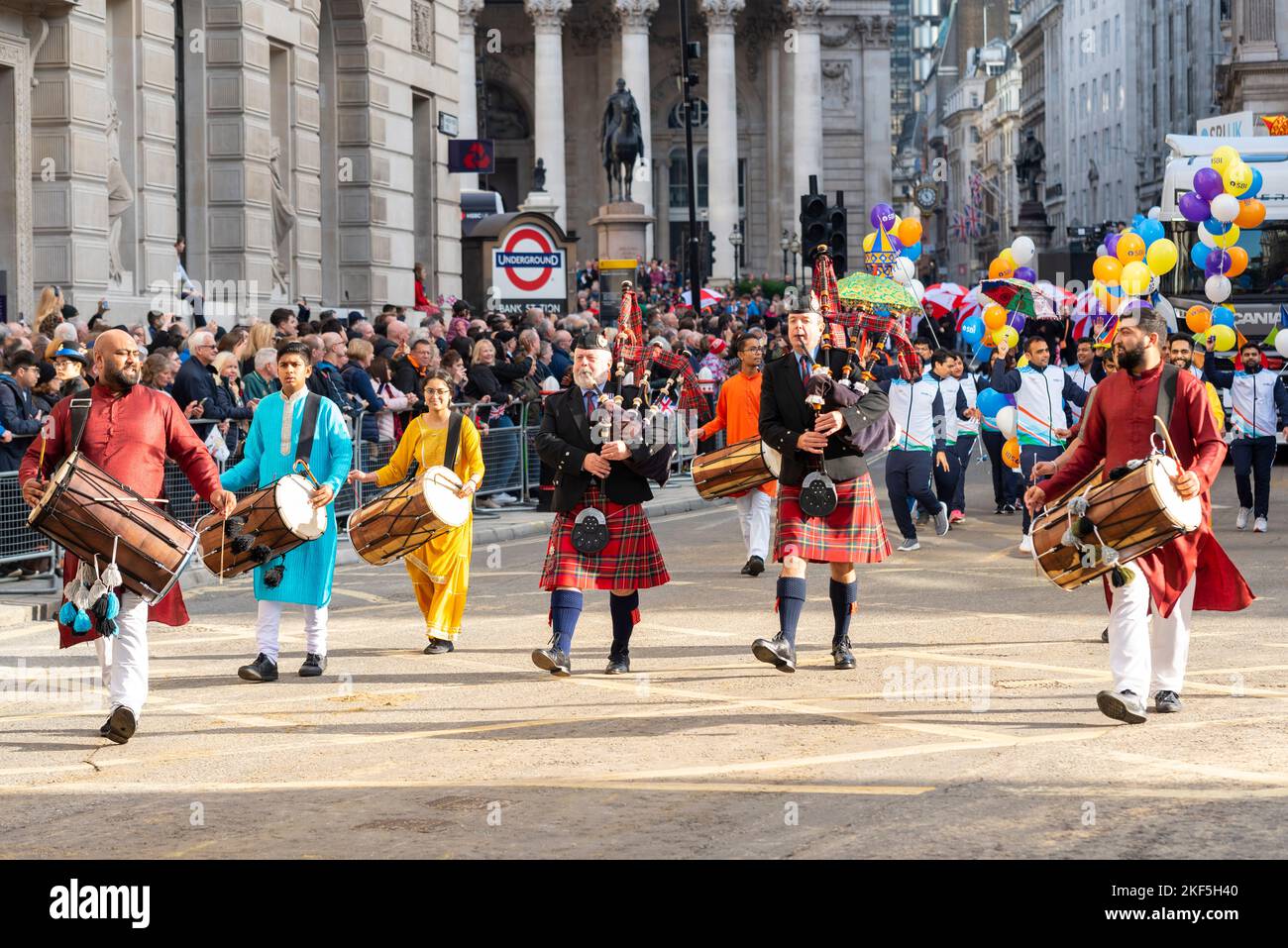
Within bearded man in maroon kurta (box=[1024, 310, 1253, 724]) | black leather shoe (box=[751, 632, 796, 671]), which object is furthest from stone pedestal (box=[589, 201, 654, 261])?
bearded man in maroon kurta (box=[1024, 310, 1253, 724])

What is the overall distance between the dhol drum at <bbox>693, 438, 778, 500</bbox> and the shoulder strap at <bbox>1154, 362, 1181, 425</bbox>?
4.19 m

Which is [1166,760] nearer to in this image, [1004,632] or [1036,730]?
[1036,730]

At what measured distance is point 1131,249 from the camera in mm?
23609

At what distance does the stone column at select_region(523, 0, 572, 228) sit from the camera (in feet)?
287

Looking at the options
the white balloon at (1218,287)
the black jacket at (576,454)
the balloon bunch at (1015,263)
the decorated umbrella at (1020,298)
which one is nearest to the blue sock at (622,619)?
the black jacket at (576,454)

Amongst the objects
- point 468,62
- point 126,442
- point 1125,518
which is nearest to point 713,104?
point 468,62

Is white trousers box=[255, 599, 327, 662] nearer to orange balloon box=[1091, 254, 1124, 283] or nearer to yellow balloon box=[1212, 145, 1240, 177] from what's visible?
orange balloon box=[1091, 254, 1124, 283]

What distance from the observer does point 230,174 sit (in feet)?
86.6

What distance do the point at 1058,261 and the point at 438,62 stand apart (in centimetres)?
1522

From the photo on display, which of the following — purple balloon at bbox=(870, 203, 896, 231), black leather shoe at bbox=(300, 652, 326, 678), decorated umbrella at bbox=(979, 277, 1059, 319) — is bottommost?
black leather shoe at bbox=(300, 652, 326, 678)

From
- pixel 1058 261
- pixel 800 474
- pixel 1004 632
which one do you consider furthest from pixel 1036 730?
pixel 1058 261

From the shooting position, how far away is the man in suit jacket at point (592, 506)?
11492 mm

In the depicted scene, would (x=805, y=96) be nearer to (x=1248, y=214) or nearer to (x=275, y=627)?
(x=1248, y=214)

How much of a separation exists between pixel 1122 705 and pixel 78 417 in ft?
15.8
